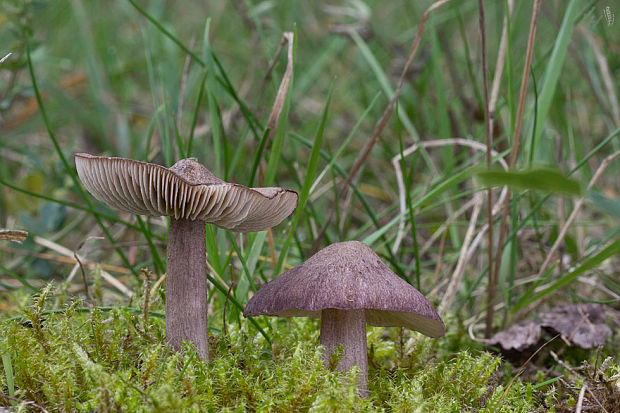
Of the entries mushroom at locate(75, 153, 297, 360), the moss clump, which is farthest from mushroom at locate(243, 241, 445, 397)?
mushroom at locate(75, 153, 297, 360)

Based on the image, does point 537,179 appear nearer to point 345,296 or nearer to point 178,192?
point 345,296

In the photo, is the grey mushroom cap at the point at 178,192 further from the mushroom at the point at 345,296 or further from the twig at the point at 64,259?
the twig at the point at 64,259

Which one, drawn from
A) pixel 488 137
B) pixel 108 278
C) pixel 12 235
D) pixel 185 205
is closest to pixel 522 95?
pixel 488 137

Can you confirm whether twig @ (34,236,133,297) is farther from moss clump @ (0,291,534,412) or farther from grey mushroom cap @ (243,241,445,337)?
grey mushroom cap @ (243,241,445,337)

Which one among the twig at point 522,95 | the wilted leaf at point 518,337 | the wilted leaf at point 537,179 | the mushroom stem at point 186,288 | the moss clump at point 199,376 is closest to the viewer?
the wilted leaf at point 537,179

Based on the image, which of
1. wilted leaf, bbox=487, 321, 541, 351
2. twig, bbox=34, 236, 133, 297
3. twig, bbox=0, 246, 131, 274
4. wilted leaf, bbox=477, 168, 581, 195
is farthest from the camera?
twig, bbox=0, 246, 131, 274

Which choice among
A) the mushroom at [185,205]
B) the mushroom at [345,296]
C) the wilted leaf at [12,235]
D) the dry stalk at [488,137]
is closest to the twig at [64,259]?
the wilted leaf at [12,235]

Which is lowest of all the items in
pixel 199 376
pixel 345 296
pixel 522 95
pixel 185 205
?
pixel 199 376
